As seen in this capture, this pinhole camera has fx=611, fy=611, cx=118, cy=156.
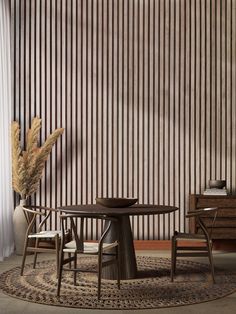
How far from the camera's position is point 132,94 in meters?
8.29

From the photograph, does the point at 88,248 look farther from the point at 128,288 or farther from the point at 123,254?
the point at 123,254

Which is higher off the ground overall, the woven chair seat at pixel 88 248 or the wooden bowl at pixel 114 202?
the wooden bowl at pixel 114 202

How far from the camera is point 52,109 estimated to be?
8336 millimetres

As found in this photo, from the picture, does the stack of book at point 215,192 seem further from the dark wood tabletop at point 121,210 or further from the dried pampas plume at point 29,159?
the dried pampas plume at point 29,159

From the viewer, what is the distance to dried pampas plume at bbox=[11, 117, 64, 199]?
7836 millimetres

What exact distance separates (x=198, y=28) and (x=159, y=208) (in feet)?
10.7

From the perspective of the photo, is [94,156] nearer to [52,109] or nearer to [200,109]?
[52,109]

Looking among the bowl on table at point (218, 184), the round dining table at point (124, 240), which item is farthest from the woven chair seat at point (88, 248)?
the bowl on table at point (218, 184)

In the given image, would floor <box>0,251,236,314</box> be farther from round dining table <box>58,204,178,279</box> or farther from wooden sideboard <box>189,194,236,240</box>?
wooden sideboard <box>189,194,236,240</box>

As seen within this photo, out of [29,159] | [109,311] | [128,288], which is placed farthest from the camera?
[29,159]

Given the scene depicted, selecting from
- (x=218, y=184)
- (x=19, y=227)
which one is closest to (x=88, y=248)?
(x=19, y=227)

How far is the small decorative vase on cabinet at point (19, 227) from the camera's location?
777 cm

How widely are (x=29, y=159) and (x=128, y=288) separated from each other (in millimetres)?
2861

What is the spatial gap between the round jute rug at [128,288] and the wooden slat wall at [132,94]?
176 centimetres
